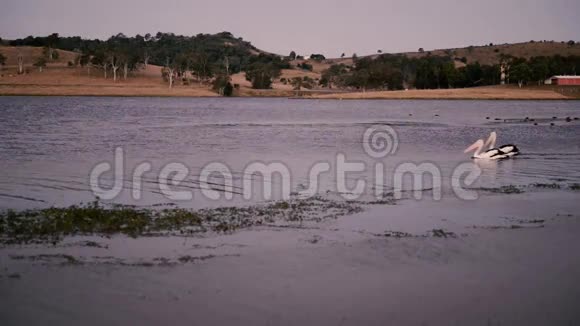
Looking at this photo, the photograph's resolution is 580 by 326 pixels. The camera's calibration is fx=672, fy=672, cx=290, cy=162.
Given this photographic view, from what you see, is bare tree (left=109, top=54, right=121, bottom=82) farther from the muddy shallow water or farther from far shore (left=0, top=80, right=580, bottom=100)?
the muddy shallow water

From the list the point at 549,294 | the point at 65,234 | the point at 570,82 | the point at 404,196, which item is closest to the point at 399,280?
the point at 549,294

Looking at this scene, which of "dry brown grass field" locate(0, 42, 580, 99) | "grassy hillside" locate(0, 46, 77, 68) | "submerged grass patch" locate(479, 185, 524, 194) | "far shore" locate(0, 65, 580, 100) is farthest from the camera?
"grassy hillside" locate(0, 46, 77, 68)

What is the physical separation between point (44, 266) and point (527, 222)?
8192 mm

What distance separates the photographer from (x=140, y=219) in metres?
11.5

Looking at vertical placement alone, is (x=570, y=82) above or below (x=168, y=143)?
above

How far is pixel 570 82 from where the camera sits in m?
118

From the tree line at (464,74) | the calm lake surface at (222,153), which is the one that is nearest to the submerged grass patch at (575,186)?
the calm lake surface at (222,153)

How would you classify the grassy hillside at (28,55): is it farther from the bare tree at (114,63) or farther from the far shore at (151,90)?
the bare tree at (114,63)

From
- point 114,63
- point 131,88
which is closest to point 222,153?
point 131,88

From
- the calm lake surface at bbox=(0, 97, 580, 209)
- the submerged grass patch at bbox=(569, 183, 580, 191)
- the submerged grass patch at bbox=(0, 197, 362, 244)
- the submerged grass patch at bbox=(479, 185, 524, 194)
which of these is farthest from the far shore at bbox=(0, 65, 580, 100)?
the submerged grass patch at bbox=(0, 197, 362, 244)

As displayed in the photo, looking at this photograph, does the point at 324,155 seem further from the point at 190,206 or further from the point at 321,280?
the point at 321,280

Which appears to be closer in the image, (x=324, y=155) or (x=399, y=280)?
(x=399, y=280)

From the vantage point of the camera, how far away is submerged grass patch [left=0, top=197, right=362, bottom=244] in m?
10.6

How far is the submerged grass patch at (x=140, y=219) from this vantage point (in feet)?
34.9
